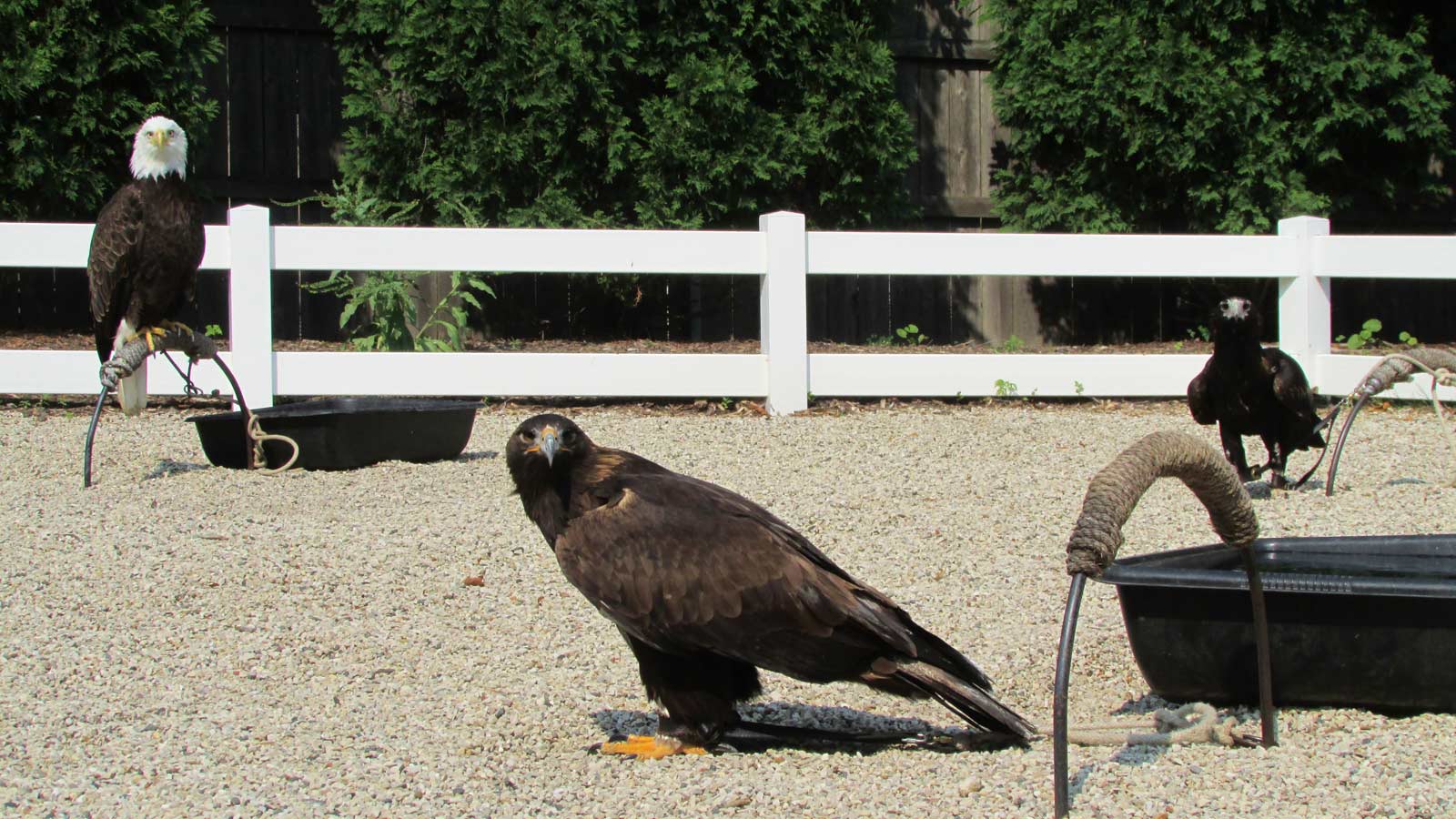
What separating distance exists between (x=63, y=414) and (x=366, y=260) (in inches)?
85.6

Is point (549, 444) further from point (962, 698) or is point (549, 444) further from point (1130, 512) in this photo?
point (1130, 512)

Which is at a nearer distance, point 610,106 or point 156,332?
point 156,332

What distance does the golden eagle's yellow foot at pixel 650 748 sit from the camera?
3471 mm

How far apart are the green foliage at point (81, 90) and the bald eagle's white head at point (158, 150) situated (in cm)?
304

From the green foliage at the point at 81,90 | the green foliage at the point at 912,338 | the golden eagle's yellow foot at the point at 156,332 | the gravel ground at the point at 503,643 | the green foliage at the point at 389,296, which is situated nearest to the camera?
the gravel ground at the point at 503,643

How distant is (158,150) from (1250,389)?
18.5 feet

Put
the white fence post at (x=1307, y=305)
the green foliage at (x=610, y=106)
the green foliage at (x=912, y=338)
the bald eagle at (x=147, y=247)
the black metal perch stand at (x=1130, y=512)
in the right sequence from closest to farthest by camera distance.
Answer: the black metal perch stand at (x=1130, y=512) < the bald eagle at (x=147, y=247) < the white fence post at (x=1307, y=305) < the green foliage at (x=610, y=106) < the green foliage at (x=912, y=338)

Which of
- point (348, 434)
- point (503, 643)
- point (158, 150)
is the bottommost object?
point (503, 643)

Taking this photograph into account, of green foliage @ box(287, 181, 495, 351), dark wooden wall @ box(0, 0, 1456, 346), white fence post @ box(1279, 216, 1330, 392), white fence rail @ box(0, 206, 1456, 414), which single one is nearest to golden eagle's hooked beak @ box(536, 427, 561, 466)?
white fence rail @ box(0, 206, 1456, 414)

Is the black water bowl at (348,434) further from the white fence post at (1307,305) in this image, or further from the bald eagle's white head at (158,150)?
the white fence post at (1307,305)

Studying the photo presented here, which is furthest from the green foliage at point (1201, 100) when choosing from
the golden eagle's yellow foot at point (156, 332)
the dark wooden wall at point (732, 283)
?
the golden eagle's yellow foot at point (156, 332)

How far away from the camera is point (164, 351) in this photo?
7.34 m

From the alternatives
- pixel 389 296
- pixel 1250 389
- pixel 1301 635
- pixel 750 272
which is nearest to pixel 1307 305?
pixel 1250 389

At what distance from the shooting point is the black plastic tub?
347 cm
